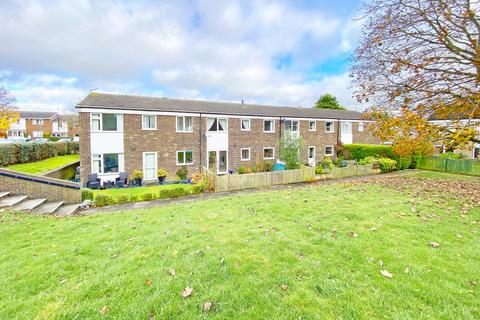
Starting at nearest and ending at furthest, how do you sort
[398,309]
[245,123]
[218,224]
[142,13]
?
[398,309]
[218,224]
[142,13]
[245,123]

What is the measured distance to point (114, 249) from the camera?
4.75 metres

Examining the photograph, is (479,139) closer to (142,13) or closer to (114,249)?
(114,249)

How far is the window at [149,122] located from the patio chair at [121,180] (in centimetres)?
377

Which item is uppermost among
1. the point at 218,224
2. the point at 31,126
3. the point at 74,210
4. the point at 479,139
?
the point at 31,126

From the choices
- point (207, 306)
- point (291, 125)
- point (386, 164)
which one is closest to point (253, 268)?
point (207, 306)

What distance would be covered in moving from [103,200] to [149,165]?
636 centimetres

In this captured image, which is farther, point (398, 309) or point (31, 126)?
point (31, 126)

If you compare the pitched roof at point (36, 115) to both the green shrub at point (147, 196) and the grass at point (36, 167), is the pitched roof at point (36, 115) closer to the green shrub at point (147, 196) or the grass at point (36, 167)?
the grass at point (36, 167)

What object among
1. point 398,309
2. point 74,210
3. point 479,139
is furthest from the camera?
point 74,210

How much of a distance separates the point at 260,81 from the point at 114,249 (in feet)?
124

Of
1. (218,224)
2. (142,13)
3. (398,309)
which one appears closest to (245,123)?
(142,13)

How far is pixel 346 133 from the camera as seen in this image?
27.0m

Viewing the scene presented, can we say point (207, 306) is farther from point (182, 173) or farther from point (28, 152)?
point (28, 152)

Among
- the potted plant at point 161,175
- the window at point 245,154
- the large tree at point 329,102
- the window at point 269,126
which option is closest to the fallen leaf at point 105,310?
the potted plant at point 161,175
